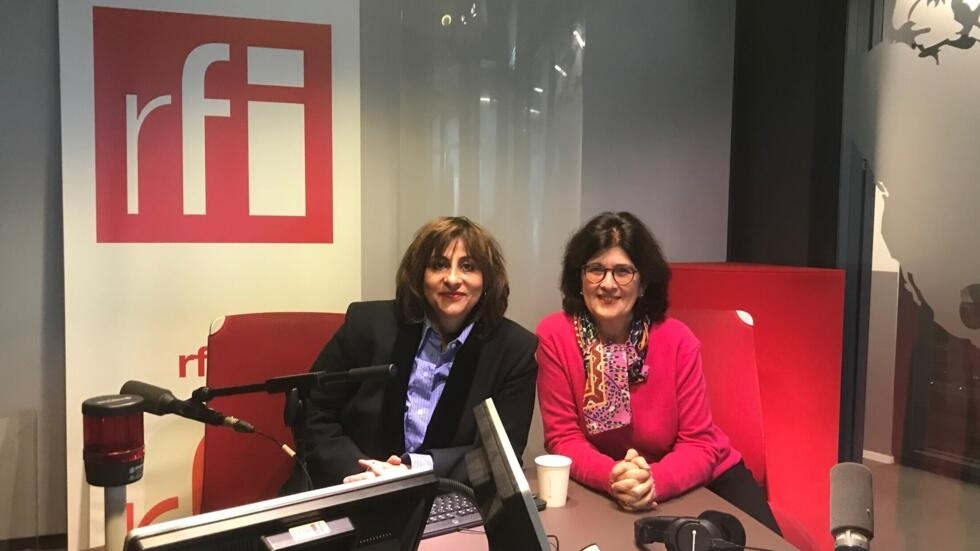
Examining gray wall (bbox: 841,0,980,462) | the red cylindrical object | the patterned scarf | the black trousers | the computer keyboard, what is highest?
gray wall (bbox: 841,0,980,462)

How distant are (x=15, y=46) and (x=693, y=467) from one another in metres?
2.61

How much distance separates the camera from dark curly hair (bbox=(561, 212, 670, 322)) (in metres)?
1.92

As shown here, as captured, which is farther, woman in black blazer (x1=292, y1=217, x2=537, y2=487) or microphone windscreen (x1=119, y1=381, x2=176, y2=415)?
woman in black blazer (x1=292, y1=217, x2=537, y2=487)

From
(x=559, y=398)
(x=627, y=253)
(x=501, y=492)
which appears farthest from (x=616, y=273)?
(x=501, y=492)

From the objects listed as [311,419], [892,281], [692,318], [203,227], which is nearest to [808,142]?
[892,281]

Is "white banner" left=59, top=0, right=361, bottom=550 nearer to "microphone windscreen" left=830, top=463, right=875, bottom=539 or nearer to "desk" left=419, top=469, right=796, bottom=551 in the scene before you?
"desk" left=419, top=469, right=796, bottom=551

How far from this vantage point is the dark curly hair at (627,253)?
1.92m

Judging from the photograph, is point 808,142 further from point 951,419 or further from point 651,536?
point 651,536

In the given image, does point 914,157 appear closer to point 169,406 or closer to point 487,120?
point 487,120

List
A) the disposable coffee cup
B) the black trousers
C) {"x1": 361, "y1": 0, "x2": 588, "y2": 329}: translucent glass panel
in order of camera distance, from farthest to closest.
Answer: {"x1": 361, "y1": 0, "x2": 588, "y2": 329}: translucent glass panel
the black trousers
the disposable coffee cup

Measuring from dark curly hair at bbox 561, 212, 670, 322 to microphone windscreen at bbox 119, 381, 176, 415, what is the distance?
1.24 meters

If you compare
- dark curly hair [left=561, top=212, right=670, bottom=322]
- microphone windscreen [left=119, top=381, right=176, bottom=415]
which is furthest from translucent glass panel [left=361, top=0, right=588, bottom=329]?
microphone windscreen [left=119, top=381, right=176, bottom=415]

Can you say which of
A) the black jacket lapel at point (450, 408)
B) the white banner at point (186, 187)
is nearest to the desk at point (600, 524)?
the black jacket lapel at point (450, 408)

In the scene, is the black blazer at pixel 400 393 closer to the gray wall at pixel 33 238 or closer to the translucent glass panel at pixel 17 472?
the gray wall at pixel 33 238
